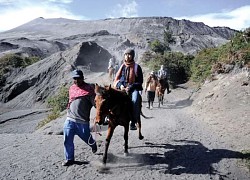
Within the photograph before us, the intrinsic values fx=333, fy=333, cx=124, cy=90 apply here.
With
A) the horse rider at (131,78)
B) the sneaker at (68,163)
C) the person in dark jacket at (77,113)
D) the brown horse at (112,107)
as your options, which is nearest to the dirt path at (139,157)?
the sneaker at (68,163)

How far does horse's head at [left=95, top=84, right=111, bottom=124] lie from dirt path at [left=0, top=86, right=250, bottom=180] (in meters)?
1.39

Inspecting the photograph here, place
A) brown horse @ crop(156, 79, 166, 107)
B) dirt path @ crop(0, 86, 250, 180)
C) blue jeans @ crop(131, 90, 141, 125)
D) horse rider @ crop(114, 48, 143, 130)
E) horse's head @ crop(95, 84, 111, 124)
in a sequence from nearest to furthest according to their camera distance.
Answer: horse's head @ crop(95, 84, 111, 124), dirt path @ crop(0, 86, 250, 180), blue jeans @ crop(131, 90, 141, 125), horse rider @ crop(114, 48, 143, 130), brown horse @ crop(156, 79, 166, 107)

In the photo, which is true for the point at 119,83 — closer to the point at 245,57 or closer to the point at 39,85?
the point at 245,57

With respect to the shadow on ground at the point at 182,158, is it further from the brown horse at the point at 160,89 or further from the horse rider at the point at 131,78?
the brown horse at the point at 160,89

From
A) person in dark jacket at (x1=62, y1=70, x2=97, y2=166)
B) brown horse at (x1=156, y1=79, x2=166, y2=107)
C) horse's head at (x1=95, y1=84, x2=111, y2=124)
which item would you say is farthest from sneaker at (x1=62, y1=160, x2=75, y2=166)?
brown horse at (x1=156, y1=79, x2=166, y2=107)

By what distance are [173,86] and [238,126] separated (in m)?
13.3

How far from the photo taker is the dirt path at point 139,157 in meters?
7.32

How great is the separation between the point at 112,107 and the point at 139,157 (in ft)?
6.13

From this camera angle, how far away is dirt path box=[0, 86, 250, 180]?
288 inches

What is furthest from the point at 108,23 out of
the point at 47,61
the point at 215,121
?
the point at 215,121

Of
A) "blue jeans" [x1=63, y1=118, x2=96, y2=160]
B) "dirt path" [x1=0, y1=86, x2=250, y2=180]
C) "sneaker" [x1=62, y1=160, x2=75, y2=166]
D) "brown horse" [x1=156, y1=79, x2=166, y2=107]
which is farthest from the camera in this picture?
"brown horse" [x1=156, y1=79, x2=166, y2=107]

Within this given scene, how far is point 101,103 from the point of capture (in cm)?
666

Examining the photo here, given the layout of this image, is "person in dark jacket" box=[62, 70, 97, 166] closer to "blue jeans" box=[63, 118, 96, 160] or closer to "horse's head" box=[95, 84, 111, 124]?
"blue jeans" box=[63, 118, 96, 160]

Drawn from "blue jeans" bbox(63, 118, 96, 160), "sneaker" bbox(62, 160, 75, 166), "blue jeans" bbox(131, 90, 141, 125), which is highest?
"blue jeans" bbox(131, 90, 141, 125)
